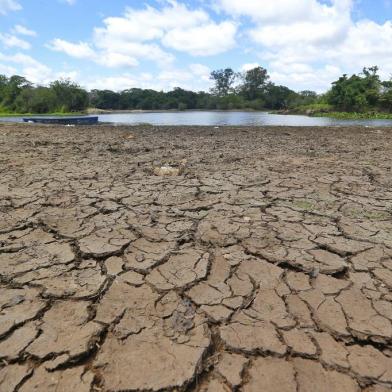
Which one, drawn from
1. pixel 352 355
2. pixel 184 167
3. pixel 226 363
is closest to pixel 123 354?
pixel 226 363

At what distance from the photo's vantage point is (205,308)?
1.85 meters

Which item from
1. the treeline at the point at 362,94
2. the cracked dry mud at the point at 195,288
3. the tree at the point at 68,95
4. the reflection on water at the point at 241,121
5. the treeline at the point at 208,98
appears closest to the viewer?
the cracked dry mud at the point at 195,288

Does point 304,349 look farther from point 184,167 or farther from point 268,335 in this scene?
point 184,167

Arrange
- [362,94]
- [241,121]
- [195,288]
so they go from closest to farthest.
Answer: [195,288], [241,121], [362,94]

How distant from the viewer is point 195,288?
80.9 inches

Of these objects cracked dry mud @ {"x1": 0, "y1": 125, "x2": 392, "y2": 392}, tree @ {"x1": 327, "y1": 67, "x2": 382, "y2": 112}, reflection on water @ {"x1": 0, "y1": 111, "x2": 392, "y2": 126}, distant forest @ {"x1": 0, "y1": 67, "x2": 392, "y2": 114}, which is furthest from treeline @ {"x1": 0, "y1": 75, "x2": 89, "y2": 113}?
cracked dry mud @ {"x1": 0, "y1": 125, "x2": 392, "y2": 392}

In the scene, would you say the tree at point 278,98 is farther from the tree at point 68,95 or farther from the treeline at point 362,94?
the tree at point 68,95

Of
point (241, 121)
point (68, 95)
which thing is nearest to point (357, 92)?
point (241, 121)

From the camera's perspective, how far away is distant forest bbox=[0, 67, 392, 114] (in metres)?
42.0

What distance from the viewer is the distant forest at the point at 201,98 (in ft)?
138

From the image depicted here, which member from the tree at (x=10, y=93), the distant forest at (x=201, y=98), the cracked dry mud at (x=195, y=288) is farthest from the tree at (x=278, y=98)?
the cracked dry mud at (x=195, y=288)

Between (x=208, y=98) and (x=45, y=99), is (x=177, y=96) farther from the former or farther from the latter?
(x=45, y=99)

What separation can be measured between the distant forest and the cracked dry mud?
43.3 m

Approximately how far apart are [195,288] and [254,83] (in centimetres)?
9936
